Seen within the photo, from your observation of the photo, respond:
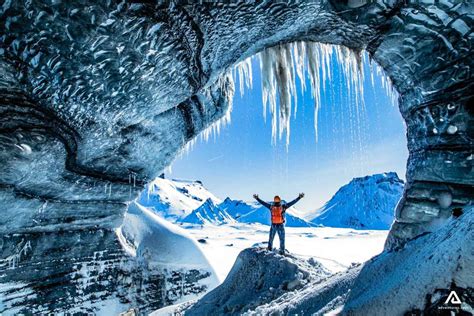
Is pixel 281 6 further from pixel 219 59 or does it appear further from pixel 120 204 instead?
pixel 120 204

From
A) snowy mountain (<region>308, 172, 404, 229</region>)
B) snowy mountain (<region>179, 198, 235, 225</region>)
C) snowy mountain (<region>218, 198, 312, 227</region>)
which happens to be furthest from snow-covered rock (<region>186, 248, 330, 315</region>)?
snowy mountain (<region>179, 198, 235, 225</region>)

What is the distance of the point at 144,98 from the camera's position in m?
3.28

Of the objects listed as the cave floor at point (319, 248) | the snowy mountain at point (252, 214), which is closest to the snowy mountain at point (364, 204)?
the snowy mountain at point (252, 214)

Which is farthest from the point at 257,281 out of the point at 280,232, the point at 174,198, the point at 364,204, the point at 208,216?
the point at 174,198

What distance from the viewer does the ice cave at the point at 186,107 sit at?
1.89 meters

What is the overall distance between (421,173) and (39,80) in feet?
12.8

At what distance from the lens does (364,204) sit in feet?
211

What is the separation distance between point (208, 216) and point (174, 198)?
25169 mm

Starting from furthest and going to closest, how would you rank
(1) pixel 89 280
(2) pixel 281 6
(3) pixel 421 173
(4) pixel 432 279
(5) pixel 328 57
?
(1) pixel 89 280
(5) pixel 328 57
(3) pixel 421 173
(2) pixel 281 6
(4) pixel 432 279

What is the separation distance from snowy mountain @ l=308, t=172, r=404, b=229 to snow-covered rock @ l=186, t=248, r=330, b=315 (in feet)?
178

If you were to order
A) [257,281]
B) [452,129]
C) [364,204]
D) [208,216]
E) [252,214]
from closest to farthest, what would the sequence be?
[452,129]
[257,281]
[364,204]
[208,216]
[252,214]

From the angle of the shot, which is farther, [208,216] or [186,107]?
[208,216]

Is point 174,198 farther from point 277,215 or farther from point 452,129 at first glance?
point 452,129

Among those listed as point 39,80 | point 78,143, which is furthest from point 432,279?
point 78,143
